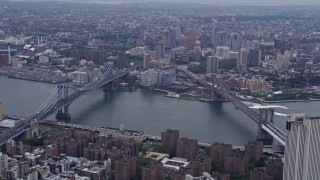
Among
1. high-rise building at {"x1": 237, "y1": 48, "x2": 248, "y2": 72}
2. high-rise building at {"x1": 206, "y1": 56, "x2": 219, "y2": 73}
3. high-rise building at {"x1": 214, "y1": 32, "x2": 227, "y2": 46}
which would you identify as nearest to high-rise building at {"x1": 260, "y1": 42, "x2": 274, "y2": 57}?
high-rise building at {"x1": 214, "y1": 32, "x2": 227, "y2": 46}

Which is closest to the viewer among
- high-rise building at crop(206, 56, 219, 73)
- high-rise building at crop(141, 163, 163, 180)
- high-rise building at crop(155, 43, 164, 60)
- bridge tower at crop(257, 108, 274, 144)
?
high-rise building at crop(141, 163, 163, 180)

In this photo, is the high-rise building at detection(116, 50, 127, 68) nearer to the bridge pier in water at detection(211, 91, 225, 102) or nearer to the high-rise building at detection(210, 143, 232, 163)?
the bridge pier in water at detection(211, 91, 225, 102)

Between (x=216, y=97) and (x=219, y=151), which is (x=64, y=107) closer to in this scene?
(x=216, y=97)

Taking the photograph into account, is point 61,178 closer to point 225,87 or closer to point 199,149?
point 199,149

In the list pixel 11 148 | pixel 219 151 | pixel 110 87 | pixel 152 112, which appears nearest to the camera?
pixel 219 151

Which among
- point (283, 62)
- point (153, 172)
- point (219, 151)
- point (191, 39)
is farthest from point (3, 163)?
point (191, 39)

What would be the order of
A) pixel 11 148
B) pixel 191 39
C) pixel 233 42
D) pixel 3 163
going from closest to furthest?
pixel 3 163 → pixel 11 148 → pixel 233 42 → pixel 191 39

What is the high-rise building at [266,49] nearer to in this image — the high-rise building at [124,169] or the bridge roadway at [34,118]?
the bridge roadway at [34,118]
